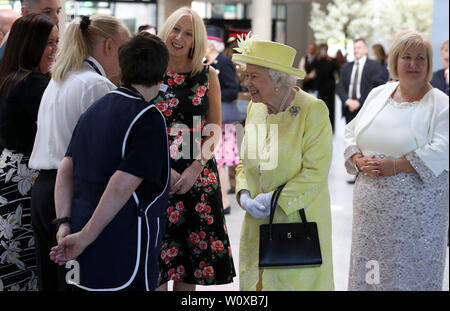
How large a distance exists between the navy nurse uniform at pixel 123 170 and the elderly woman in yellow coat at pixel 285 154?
0.61 metres

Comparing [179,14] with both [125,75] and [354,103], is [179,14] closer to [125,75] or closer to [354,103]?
[125,75]

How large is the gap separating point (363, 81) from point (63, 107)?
250 inches

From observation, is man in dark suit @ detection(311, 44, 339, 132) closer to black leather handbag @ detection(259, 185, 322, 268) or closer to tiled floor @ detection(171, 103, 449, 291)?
tiled floor @ detection(171, 103, 449, 291)

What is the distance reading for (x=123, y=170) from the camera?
7.15 feet

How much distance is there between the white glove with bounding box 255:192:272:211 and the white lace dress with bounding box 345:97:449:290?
0.92 metres

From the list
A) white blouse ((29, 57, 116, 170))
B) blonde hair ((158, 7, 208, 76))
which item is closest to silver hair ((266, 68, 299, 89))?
blonde hair ((158, 7, 208, 76))

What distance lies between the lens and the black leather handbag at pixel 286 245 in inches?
107

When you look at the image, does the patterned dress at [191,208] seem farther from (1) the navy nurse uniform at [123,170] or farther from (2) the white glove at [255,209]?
(1) the navy nurse uniform at [123,170]

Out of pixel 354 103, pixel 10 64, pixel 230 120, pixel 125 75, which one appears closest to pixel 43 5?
pixel 10 64

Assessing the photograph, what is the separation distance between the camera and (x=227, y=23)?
33.6 feet

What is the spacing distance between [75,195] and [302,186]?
92 centimetres

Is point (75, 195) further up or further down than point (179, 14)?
further down

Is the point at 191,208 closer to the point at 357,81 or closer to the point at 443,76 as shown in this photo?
the point at 443,76

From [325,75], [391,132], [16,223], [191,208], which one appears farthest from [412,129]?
[325,75]
